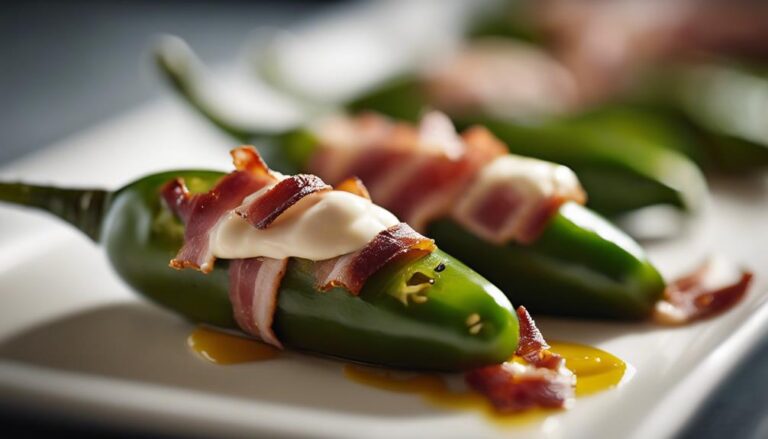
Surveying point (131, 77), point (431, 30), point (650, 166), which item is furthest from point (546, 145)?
point (131, 77)

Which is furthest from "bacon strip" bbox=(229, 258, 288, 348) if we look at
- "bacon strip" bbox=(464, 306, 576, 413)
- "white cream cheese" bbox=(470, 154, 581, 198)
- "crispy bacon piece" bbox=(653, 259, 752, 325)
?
"crispy bacon piece" bbox=(653, 259, 752, 325)

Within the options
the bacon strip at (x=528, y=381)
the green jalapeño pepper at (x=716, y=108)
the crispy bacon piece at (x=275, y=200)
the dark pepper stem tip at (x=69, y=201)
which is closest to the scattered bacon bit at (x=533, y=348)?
the bacon strip at (x=528, y=381)

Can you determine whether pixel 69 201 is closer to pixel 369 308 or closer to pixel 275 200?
pixel 275 200

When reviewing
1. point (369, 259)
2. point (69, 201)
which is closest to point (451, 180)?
point (369, 259)

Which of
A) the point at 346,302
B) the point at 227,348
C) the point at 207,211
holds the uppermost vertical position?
the point at 207,211

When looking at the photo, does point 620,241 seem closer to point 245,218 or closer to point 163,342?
point 245,218

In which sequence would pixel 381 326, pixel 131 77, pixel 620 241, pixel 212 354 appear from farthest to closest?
pixel 131 77 → pixel 620 241 → pixel 212 354 → pixel 381 326

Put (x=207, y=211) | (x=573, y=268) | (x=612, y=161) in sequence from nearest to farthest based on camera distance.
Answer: (x=207, y=211) → (x=573, y=268) → (x=612, y=161)
